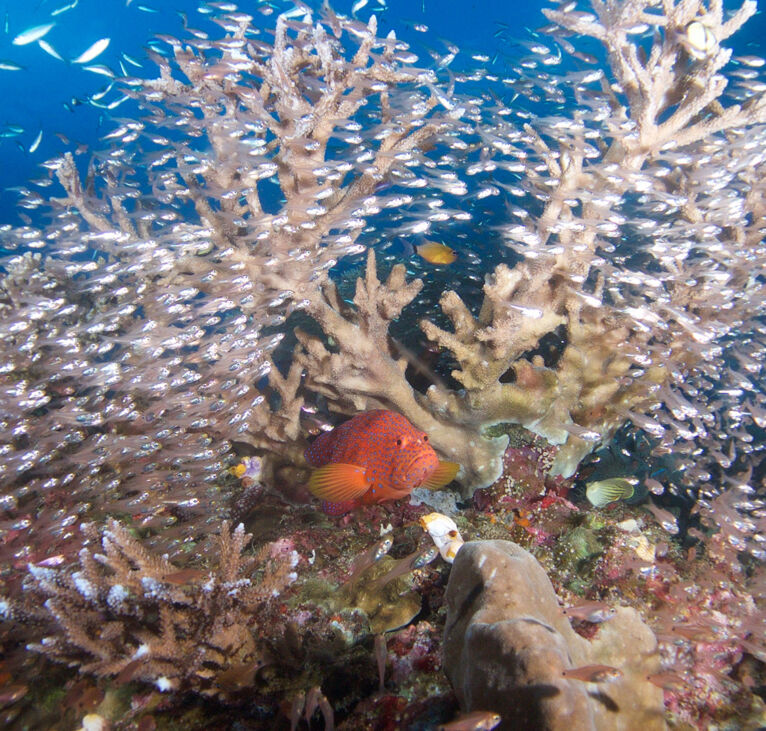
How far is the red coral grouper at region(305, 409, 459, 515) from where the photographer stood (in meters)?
3.64

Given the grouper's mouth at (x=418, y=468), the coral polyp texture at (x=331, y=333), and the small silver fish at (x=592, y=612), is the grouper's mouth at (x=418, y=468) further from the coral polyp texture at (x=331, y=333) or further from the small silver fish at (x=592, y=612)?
the small silver fish at (x=592, y=612)

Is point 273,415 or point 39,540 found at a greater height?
point 273,415

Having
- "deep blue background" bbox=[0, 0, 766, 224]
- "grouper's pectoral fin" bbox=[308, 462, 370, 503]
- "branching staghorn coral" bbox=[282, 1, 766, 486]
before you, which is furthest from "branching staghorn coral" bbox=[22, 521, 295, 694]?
"deep blue background" bbox=[0, 0, 766, 224]

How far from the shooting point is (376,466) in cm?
382

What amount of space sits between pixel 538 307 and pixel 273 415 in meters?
3.65

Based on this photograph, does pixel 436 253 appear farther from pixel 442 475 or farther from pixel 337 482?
pixel 337 482

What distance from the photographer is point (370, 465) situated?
386 cm

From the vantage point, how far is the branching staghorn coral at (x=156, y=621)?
2.60m

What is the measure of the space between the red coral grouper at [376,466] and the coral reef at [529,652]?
33.9 inches

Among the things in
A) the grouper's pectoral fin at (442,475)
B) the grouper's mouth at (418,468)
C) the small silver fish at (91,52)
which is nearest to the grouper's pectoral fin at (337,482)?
the grouper's mouth at (418,468)

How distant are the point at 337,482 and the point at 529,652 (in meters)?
1.93

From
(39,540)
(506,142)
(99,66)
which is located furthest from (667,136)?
(99,66)

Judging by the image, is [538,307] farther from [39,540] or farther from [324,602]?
[39,540]

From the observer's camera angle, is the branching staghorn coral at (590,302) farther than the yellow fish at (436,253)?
No
